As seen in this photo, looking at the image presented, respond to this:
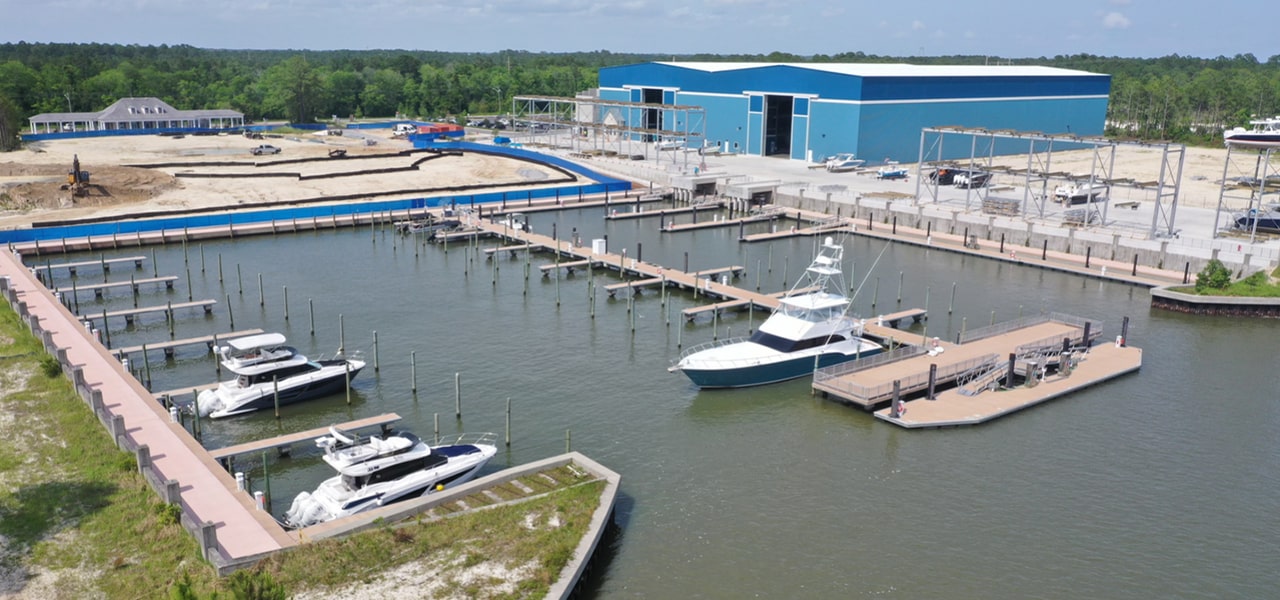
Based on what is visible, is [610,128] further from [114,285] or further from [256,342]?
[256,342]

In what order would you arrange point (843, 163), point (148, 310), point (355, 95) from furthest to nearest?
point (355, 95) → point (843, 163) → point (148, 310)

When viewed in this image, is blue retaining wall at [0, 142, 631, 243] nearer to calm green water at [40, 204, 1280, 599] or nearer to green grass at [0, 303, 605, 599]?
calm green water at [40, 204, 1280, 599]

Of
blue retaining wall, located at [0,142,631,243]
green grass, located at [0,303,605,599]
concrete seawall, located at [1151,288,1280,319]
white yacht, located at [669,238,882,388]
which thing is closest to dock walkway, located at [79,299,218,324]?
green grass, located at [0,303,605,599]

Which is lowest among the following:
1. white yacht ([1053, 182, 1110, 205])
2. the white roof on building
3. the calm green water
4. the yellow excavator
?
the calm green water

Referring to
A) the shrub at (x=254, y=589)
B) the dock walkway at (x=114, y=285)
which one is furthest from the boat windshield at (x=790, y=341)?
the dock walkway at (x=114, y=285)

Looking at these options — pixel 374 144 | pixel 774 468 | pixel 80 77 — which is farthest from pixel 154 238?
pixel 80 77

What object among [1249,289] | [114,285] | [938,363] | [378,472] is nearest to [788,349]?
[938,363]
